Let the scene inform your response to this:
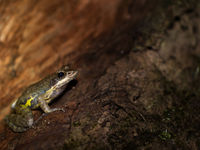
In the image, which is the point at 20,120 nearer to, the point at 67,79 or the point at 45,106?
the point at 45,106

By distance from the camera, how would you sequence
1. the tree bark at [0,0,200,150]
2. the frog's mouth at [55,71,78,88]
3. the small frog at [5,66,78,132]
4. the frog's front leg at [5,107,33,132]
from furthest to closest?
the frog's mouth at [55,71,78,88] < the small frog at [5,66,78,132] < the frog's front leg at [5,107,33,132] < the tree bark at [0,0,200,150]

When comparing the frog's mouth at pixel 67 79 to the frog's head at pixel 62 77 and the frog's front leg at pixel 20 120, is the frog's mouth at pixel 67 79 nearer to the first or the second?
the frog's head at pixel 62 77

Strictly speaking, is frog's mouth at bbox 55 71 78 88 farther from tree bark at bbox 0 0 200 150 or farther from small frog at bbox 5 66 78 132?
tree bark at bbox 0 0 200 150

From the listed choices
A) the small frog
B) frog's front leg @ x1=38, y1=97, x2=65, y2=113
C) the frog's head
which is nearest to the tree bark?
frog's front leg @ x1=38, y1=97, x2=65, y2=113

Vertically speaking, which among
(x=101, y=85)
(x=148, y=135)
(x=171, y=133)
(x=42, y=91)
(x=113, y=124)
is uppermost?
(x=42, y=91)

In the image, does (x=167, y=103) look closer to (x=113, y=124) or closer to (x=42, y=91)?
(x=113, y=124)

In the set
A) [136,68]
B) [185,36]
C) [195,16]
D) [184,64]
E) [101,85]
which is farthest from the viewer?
[195,16]

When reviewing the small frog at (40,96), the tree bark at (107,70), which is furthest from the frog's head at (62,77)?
the tree bark at (107,70)

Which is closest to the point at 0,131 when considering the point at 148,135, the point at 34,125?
the point at 34,125

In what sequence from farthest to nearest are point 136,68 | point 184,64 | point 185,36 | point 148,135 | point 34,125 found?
1. point 185,36
2. point 184,64
3. point 136,68
4. point 34,125
5. point 148,135
